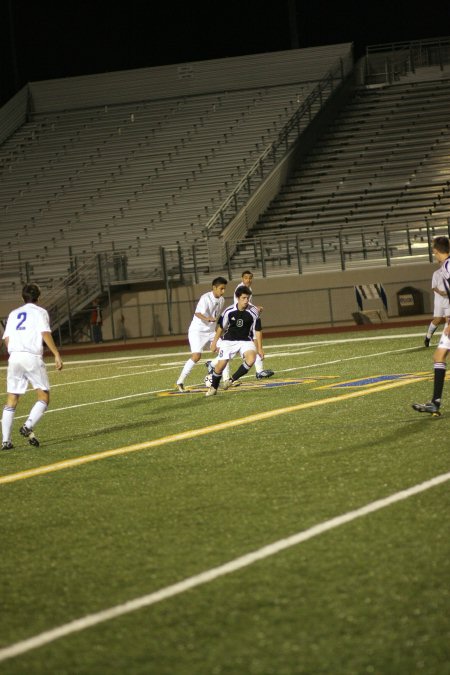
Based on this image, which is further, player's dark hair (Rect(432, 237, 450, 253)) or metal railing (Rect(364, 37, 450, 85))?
metal railing (Rect(364, 37, 450, 85))

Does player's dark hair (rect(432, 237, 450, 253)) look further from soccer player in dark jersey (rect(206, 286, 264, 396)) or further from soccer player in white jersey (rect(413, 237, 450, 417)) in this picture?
soccer player in dark jersey (rect(206, 286, 264, 396))

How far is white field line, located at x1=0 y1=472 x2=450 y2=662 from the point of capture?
15.0ft

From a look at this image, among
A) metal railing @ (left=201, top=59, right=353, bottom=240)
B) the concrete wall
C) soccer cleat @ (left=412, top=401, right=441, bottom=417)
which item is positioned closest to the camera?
soccer cleat @ (left=412, top=401, right=441, bottom=417)

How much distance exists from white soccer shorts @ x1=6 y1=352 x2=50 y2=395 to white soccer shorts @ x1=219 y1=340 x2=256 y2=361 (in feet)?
13.9

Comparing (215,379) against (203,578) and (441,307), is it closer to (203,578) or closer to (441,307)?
(441,307)

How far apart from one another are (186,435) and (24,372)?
1735 mm

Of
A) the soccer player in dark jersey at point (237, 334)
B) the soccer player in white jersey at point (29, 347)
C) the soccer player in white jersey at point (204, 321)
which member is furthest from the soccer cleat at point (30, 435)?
the soccer player in white jersey at point (204, 321)

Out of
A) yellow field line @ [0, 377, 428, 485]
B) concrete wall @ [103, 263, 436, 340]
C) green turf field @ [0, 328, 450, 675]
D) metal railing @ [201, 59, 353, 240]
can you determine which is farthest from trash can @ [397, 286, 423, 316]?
green turf field @ [0, 328, 450, 675]

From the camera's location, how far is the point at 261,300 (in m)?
33.0

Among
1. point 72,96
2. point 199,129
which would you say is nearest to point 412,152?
point 199,129

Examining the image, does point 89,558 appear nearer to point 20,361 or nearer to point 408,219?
point 20,361

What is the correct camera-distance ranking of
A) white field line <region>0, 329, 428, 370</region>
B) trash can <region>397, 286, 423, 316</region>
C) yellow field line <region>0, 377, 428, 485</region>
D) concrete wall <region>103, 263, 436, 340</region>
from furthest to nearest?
concrete wall <region>103, 263, 436, 340</region> < trash can <region>397, 286, 423, 316</region> < white field line <region>0, 329, 428, 370</region> < yellow field line <region>0, 377, 428, 485</region>

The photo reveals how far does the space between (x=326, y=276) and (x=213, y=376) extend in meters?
18.5

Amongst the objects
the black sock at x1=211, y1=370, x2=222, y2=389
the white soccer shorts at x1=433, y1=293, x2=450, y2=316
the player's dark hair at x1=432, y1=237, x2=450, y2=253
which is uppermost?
the player's dark hair at x1=432, y1=237, x2=450, y2=253
